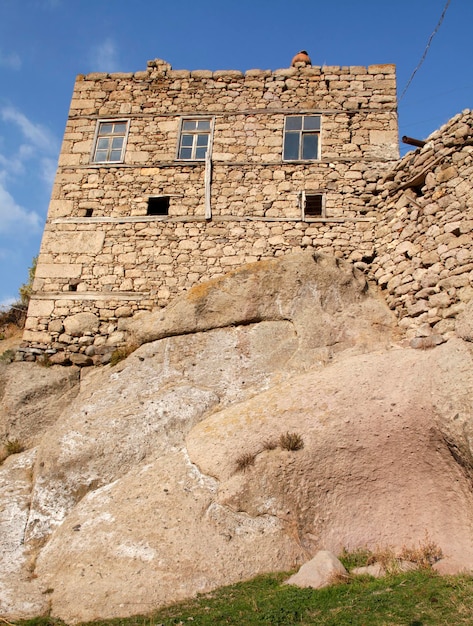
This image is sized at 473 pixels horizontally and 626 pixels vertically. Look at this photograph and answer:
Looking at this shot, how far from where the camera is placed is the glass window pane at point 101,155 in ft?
47.1

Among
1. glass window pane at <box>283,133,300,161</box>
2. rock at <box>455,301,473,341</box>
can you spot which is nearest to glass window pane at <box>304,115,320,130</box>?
glass window pane at <box>283,133,300,161</box>

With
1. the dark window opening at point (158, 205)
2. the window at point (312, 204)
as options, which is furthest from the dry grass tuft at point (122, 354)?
the window at point (312, 204)

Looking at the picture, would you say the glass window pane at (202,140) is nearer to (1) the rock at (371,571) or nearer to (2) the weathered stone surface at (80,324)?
(2) the weathered stone surface at (80,324)

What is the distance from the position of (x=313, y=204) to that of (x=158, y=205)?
3.72 metres

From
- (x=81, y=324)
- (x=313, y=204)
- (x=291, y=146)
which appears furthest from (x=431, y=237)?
(x=81, y=324)

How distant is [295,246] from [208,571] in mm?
7522

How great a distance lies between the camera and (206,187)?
13.5m

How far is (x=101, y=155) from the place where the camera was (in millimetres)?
14414

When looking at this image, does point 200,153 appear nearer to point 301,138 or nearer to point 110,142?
point 110,142

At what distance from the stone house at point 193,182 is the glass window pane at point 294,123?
0.04 m

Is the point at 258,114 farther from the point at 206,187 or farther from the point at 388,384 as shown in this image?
the point at 388,384

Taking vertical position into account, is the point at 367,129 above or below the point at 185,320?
above

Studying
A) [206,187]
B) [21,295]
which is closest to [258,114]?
[206,187]

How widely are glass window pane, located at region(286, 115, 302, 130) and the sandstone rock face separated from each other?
18.6 feet
